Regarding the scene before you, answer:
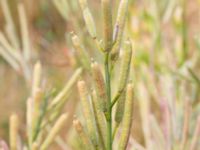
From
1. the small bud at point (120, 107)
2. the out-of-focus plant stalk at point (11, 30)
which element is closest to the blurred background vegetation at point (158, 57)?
the out-of-focus plant stalk at point (11, 30)

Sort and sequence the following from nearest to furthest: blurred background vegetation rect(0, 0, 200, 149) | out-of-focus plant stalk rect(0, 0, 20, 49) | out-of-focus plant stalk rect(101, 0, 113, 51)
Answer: out-of-focus plant stalk rect(101, 0, 113, 51)
blurred background vegetation rect(0, 0, 200, 149)
out-of-focus plant stalk rect(0, 0, 20, 49)

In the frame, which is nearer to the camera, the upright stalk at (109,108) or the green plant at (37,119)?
the upright stalk at (109,108)

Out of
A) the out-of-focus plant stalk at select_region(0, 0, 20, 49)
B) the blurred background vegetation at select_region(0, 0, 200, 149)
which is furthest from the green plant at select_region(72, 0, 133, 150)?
the out-of-focus plant stalk at select_region(0, 0, 20, 49)

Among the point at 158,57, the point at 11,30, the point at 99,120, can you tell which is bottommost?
the point at 158,57

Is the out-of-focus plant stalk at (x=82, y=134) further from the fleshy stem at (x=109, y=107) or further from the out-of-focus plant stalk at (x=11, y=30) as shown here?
the out-of-focus plant stalk at (x=11, y=30)

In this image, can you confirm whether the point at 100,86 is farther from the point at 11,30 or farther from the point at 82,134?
the point at 11,30

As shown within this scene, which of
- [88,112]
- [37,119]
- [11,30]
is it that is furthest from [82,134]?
[11,30]

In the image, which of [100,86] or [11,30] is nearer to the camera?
[100,86]

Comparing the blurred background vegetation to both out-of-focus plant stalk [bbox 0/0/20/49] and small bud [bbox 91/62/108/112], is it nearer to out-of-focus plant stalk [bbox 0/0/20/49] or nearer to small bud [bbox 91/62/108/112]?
out-of-focus plant stalk [bbox 0/0/20/49]

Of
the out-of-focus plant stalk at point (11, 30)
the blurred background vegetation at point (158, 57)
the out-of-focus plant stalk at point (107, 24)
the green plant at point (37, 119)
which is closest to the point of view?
the out-of-focus plant stalk at point (107, 24)

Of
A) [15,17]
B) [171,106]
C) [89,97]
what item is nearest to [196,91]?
[171,106]

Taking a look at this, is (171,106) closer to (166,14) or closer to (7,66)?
(166,14)
